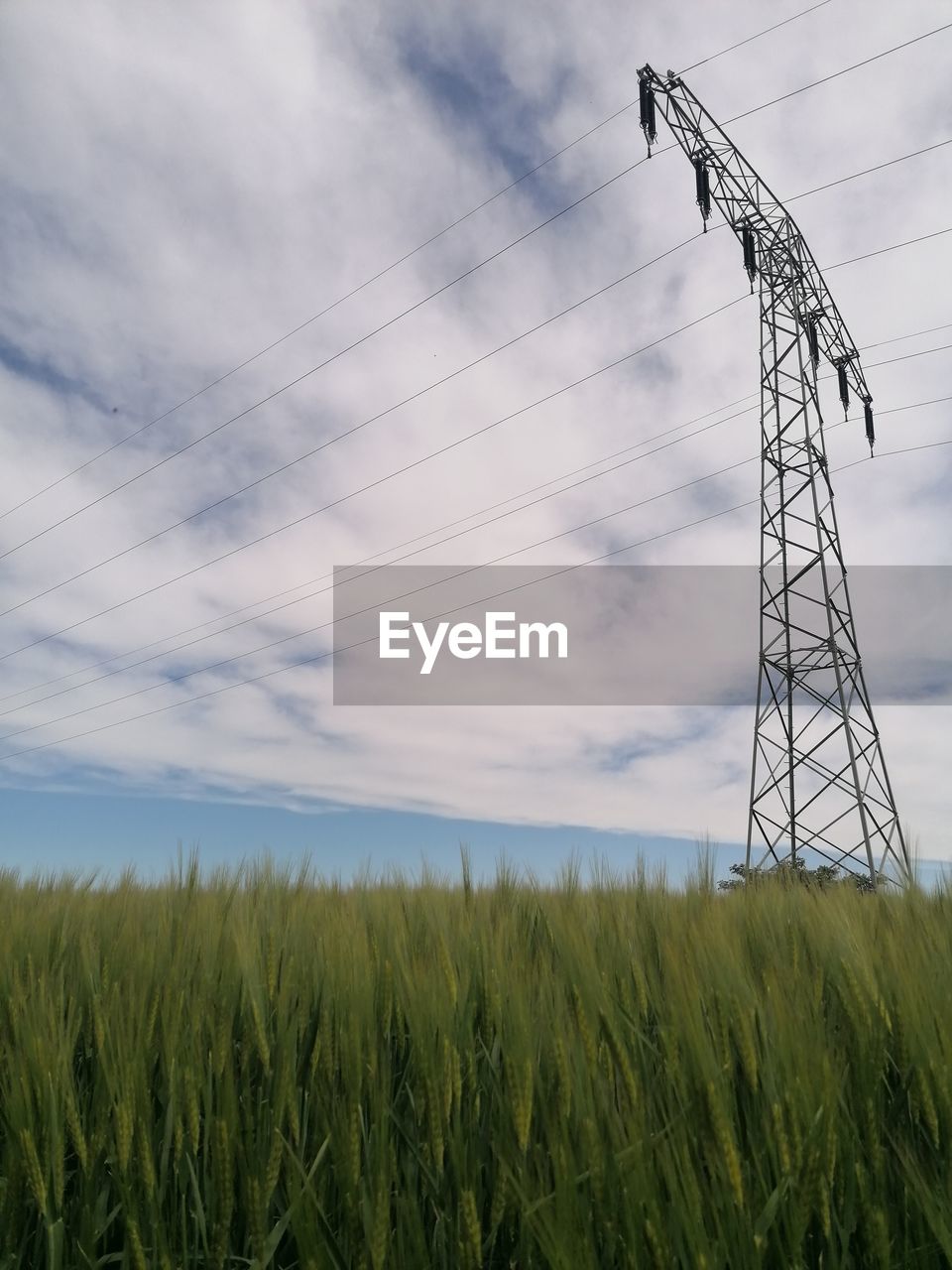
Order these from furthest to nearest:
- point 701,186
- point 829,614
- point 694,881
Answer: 1. point 701,186
2. point 829,614
3. point 694,881

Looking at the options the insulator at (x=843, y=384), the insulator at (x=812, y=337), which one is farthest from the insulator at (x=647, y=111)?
the insulator at (x=843, y=384)

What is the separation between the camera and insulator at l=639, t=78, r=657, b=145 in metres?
13.6

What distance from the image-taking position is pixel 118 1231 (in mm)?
1753

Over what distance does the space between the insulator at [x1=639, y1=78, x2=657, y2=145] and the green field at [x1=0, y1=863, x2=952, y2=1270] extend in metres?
14.6

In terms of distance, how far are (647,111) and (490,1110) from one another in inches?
620

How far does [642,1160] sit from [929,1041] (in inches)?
28.2

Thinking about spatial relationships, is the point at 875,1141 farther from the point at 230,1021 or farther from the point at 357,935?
the point at 230,1021

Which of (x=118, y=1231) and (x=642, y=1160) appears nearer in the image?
(x=642, y=1160)

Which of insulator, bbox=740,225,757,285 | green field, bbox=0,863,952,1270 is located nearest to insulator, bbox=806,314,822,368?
insulator, bbox=740,225,757,285

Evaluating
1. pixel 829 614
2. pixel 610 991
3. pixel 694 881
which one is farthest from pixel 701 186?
pixel 610 991

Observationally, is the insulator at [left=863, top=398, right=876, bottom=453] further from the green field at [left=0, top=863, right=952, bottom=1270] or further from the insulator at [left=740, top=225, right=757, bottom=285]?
the green field at [left=0, top=863, right=952, bottom=1270]

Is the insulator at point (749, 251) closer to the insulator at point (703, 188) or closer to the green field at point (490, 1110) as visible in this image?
the insulator at point (703, 188)

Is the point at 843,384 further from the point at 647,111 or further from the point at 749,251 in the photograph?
the point at 647,111

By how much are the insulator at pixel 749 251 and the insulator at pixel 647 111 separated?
2199mm
